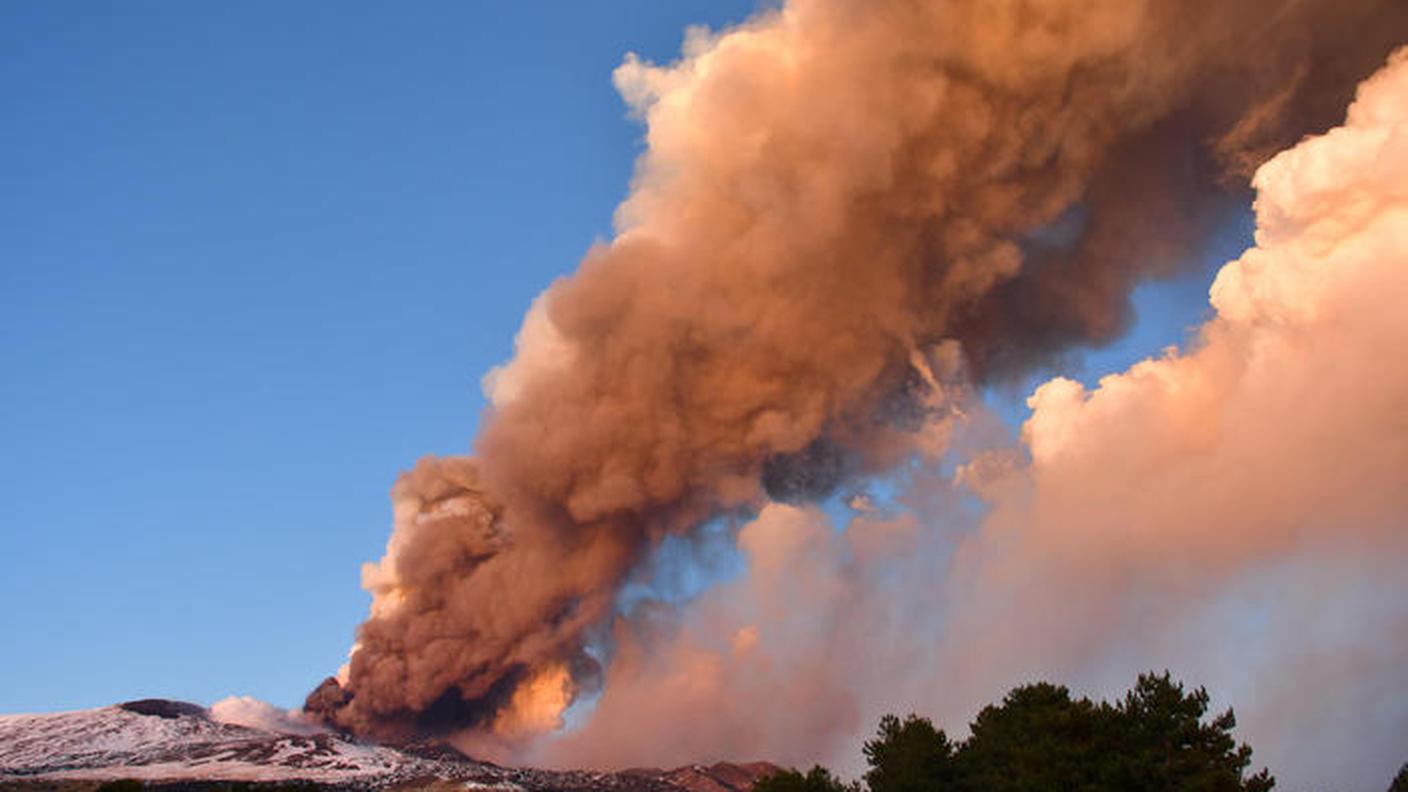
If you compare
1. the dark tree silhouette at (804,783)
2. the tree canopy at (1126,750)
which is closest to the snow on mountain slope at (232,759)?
the dark tree silhouette at (804,783)

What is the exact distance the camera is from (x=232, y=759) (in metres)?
112

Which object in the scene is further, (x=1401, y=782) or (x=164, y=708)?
(x=164, y=708)

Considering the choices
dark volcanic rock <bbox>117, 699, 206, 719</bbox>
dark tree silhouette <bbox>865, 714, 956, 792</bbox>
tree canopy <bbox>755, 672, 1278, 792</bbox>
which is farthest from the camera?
dark volcanic rock <bbox>117, 699, 206, 719</bbox>

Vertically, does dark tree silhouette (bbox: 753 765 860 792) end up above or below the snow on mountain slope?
below

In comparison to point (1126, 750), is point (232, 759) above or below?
above

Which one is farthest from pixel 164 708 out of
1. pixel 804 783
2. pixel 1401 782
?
pixel 1401 782

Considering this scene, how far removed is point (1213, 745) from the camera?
1758 inches

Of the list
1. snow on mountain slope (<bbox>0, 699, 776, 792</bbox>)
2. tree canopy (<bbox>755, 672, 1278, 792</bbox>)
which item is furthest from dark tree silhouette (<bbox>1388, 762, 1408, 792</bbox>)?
snow on mountain slope (<bbox>0, 699, 776, 792</bbox>)

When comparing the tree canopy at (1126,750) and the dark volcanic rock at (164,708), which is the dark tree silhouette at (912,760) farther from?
the dark volcanic rock at (164,708)

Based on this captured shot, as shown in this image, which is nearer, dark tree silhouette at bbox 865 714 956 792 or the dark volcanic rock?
dark tree silhouette at bbox 865 714 956 792

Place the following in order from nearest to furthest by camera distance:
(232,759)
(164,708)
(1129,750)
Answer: (1129,750), (232,759), (164,708)

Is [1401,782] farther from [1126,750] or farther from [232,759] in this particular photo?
[232,759]

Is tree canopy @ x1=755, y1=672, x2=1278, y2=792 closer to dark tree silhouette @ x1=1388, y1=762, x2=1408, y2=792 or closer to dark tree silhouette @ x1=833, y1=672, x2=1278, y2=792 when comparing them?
dark tree silhouette @ x1=833, y1=672, x2=1278, y2=792

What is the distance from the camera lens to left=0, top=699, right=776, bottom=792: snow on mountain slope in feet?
336
